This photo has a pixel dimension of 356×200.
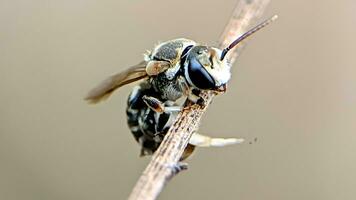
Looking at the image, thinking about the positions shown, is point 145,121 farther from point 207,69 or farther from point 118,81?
point 207,69

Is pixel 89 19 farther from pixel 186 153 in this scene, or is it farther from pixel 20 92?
pixel 186 153

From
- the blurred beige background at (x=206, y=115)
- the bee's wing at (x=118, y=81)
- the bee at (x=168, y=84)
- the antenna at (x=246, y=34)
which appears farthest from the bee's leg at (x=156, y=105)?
the blurred beige background at (x=206, y=115)

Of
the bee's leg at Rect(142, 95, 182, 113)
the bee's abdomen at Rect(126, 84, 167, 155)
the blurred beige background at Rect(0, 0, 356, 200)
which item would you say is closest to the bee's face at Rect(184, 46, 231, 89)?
the bee's leg at Rect(142, 95, 182, 113)

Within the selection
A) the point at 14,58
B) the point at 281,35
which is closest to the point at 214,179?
the point at 281,35

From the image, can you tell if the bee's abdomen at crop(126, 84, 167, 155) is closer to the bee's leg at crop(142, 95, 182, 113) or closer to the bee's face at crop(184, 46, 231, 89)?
the bee's leg at crop(142, 95, 182, 113)

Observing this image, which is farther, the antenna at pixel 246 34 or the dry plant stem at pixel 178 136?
the antenna at pixel 246 34

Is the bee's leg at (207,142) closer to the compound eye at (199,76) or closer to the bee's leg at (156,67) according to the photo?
the compound eye at (199,76)

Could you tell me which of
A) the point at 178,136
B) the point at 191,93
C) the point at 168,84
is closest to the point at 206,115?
the point at 168,84
